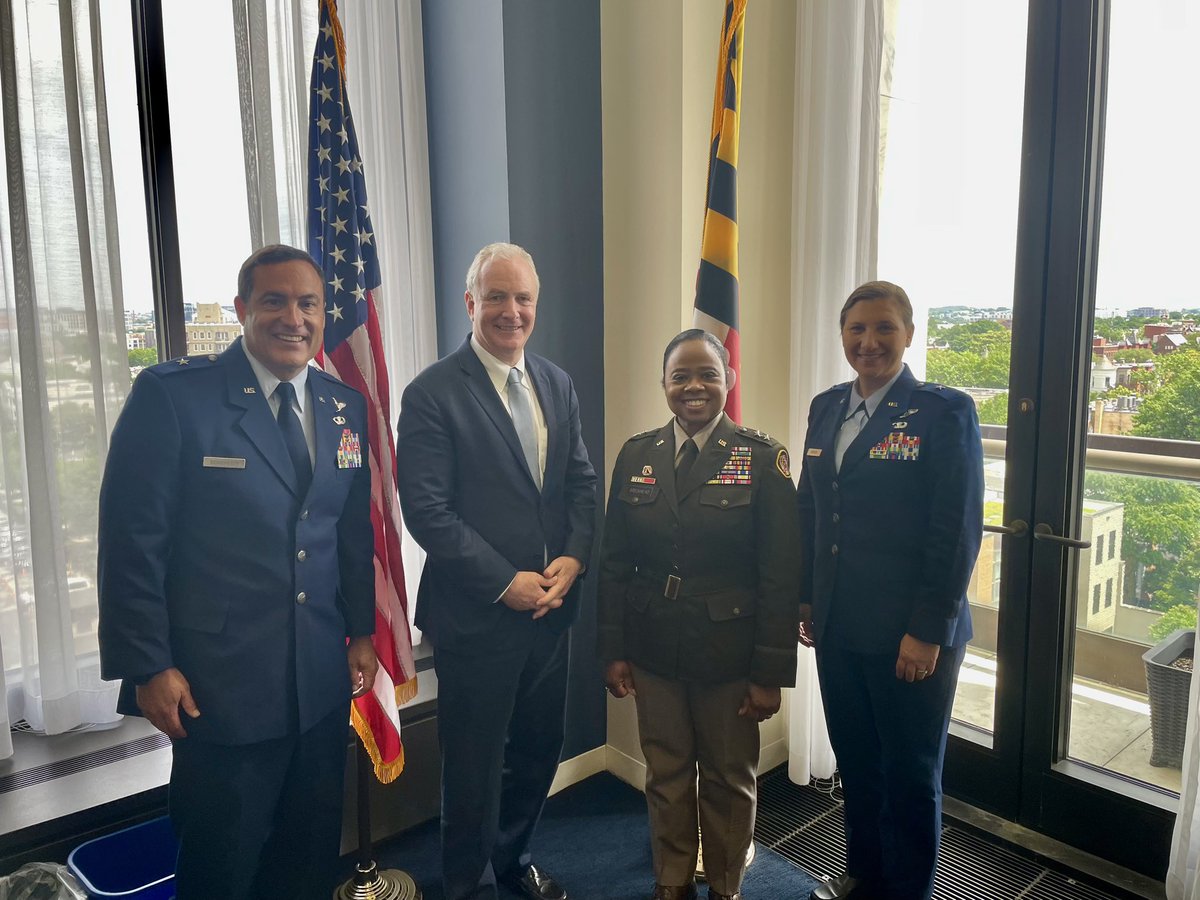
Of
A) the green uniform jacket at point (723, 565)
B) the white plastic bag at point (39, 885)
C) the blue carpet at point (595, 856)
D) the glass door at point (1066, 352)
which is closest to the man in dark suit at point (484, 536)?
the green uniform jacket at point (723, 565)

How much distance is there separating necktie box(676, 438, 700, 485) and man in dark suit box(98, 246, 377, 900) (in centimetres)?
73

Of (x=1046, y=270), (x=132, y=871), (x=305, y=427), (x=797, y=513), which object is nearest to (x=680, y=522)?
(x=797, y=513)

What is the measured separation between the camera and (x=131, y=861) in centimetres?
195

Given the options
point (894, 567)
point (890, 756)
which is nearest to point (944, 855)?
point (890, 756)

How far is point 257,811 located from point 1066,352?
7.25 feet

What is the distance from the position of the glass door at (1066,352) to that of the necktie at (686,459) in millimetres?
925

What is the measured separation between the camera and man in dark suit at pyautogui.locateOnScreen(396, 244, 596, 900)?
73.4 inches

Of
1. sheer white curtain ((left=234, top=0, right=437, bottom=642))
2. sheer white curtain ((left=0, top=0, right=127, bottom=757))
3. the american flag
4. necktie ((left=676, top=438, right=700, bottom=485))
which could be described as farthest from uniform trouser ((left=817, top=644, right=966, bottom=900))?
sheer white curtain ((left=0, top=0, right=127, bottom=757))

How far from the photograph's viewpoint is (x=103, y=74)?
7.11 feet

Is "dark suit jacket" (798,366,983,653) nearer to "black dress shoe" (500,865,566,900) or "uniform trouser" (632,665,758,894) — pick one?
"uniform trouser" (632,665,758,894)

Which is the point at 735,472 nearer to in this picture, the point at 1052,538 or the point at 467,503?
the point at 467,503

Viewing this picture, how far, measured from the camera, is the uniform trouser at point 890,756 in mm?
1834

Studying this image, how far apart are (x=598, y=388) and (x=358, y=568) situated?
3.66ft

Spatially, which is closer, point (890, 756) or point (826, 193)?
point (890, 756)
